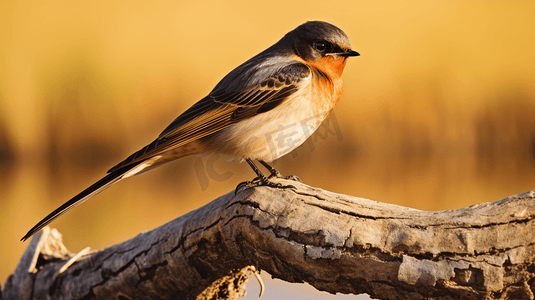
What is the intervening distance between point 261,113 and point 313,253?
3.82ft

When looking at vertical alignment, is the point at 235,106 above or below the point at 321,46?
below

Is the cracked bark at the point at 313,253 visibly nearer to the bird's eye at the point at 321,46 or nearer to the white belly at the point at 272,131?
the white belly at the point at 272,131

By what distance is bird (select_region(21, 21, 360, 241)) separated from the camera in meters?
2.89

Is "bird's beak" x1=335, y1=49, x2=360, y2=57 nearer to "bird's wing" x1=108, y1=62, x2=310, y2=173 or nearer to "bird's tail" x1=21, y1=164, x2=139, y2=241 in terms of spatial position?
"bird's wing" x1=108, y1=62, x2=310, y2=173

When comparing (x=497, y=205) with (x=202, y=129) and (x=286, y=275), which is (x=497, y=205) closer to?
(x=286, y=275)

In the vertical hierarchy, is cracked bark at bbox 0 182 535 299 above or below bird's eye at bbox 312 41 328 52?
below

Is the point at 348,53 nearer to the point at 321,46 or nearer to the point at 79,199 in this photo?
the point at 321,46

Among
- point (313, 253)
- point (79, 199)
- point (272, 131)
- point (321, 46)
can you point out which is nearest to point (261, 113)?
point (272, 131)

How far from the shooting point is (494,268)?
184 centimetres

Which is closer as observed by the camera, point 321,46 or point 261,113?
point 261,113

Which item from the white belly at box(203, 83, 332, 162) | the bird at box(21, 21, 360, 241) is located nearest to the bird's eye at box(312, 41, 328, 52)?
the bird at box(21, 21, 360, 241)

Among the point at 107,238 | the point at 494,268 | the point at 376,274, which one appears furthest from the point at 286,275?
the point at 107,238

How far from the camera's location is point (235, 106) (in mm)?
3045

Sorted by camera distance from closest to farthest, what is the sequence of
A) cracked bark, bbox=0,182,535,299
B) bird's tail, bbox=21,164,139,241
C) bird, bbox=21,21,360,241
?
cracked bark, bbox=0,182,535,299, bird's tail, bbox=21,164,139,241, bird, bbox=21,21,360,241
